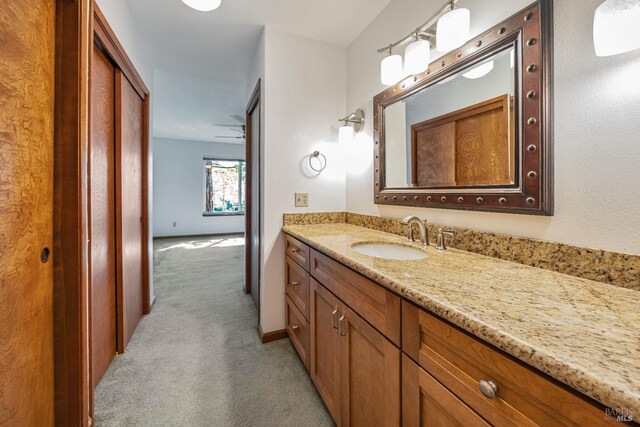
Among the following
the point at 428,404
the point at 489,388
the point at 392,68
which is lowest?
the point at 428,404

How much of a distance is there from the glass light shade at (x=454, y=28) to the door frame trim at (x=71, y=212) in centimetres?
148

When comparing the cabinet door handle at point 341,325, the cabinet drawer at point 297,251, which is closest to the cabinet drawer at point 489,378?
the cabinet door handle at point 341,325

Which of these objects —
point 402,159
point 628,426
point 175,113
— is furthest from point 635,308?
point 175,113

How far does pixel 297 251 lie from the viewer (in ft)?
5.39

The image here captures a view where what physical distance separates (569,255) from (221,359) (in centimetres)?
189

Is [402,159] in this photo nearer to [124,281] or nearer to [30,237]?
[30,237]

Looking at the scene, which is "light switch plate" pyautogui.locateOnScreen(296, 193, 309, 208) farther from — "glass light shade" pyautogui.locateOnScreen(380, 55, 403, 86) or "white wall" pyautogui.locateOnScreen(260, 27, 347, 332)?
"glass light shade" pyautogui.locateOnScreen(380, 55, 403, 86)

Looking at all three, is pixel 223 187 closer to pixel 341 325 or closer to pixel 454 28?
pixel 341 325

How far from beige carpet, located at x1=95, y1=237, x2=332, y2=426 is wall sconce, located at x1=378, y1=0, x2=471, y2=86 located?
1.80 m

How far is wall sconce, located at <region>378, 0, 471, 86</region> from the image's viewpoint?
108 cm

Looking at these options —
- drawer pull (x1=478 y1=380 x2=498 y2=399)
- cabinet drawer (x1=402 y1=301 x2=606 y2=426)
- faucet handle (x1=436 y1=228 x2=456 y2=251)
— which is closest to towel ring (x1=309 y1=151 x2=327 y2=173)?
faucet handle (x1=436 y1=228 x2=456 y2=251)

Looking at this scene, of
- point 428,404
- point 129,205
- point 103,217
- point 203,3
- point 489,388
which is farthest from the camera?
point 129,205

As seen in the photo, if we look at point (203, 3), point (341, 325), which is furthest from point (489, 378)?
point (203, 3)

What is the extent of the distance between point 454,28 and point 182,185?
250 inches
